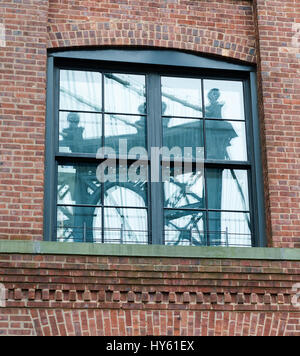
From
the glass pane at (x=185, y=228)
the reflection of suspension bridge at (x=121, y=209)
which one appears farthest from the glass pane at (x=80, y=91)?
the glass pane at (x=185, y=228)

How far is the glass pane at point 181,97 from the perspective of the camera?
11.0 metres

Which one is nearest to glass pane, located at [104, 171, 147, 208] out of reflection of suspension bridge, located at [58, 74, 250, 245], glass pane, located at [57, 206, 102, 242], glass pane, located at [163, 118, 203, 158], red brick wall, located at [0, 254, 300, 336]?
reflection of suspension bridge, located at [58, 74, 250, 245]

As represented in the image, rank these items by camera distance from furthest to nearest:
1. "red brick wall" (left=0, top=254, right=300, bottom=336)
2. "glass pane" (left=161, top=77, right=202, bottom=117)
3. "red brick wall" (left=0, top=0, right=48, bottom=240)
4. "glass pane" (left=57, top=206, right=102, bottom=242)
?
"glass pane" (left=161, top=77, right=202, bottom=117) → "glass pane" (left=57, top=206, right=102, bottom=242) → "red brick wall" (left=0, top=0, right=48, bottom=240) → "red brick wall" (left=0, top=254, right=300, bottom=336)

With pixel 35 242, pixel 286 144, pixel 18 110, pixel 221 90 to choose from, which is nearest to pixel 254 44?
pixel 221 90

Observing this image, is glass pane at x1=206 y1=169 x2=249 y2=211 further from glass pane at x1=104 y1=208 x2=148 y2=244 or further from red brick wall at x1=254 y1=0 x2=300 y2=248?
glass pane at x1=104 y1=208 x2=148 y2=244

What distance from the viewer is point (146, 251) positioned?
9.87m

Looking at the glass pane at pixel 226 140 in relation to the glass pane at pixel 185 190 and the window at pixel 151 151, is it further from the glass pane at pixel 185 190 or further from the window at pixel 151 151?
the glass pane at pixel 185 190

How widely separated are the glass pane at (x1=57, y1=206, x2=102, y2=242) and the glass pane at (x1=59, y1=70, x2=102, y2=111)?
1354 millimetres

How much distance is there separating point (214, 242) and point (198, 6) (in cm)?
322

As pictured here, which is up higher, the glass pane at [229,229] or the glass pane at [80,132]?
the glass pane at [80,132]

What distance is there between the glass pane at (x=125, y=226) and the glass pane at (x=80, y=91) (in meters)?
1.41

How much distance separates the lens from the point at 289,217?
1044 cm

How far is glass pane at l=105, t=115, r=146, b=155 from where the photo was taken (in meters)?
10.8

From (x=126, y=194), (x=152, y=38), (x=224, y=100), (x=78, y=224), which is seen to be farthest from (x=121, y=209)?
(x=152, y=38)
